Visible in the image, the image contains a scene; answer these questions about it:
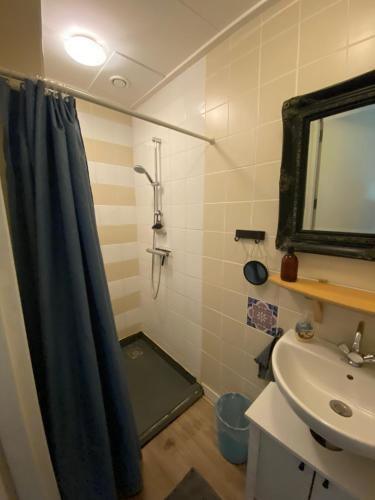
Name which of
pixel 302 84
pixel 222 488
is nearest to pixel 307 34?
pixel 302 84

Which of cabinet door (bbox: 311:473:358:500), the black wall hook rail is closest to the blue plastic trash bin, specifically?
cabinet door (bbox: 311:473:358:500)

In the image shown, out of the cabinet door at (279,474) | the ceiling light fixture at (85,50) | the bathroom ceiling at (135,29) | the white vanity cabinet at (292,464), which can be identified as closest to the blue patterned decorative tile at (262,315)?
the white vanity cabinet at (292,464)

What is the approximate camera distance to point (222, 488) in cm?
113

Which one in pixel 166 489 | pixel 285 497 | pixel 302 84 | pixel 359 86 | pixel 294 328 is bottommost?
pixel 166 489

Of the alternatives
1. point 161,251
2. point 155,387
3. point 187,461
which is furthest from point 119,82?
point 187,461

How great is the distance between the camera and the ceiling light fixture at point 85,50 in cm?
119

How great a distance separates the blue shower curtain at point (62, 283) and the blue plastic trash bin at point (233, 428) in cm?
62

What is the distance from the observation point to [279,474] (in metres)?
0.86

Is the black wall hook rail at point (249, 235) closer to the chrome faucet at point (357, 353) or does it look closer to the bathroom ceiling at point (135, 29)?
the chrome faucet at point (357, 353)

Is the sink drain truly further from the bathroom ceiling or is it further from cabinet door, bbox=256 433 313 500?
the bathroom ceiling

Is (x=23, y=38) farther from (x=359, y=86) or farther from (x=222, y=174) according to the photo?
(x=359, y=86)

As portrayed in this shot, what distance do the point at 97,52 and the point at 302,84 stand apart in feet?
3.90

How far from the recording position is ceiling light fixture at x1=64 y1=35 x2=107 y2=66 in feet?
3.90

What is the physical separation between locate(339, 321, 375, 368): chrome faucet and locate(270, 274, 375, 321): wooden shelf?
139 mm
